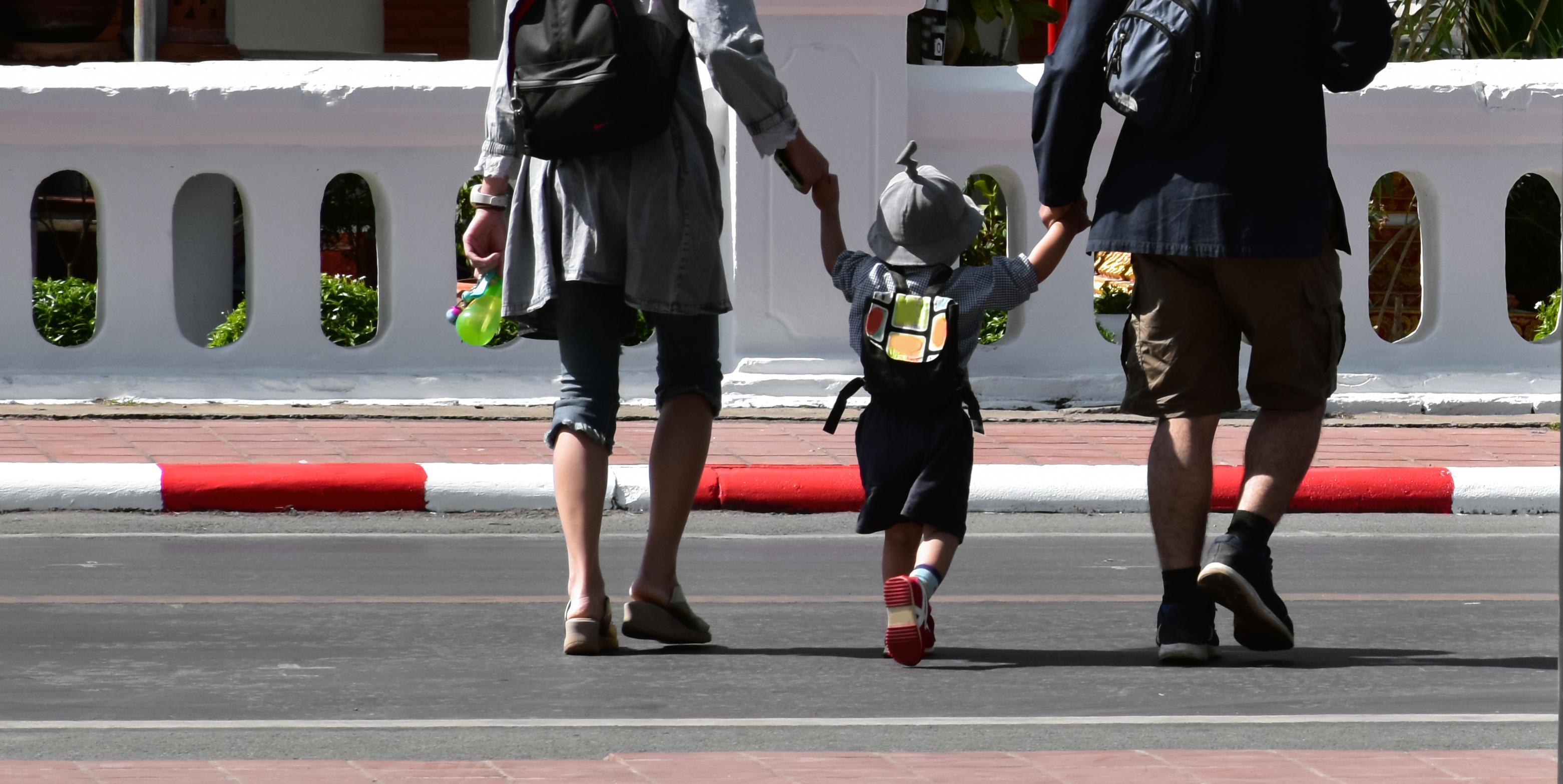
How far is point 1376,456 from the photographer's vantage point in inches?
308

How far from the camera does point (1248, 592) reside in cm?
453

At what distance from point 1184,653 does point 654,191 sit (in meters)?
1.42

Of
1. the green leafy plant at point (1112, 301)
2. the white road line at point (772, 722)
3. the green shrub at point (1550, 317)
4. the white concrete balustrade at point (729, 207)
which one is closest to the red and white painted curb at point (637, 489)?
the white concrete balustrade at point (729, 207)

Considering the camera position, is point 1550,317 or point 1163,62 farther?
point 1550,317

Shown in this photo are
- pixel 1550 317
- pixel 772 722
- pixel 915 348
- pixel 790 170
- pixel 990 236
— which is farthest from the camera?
pixel 990 236

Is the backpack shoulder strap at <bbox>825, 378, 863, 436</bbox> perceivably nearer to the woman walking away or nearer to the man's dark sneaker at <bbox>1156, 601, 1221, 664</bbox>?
the woman walking away

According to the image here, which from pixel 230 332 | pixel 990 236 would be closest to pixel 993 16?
pixel 990 236

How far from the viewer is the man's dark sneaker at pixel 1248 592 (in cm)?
452

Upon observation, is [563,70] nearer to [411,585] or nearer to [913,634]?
[913,634]

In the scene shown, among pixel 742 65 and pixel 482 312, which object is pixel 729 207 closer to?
pixel 482 312

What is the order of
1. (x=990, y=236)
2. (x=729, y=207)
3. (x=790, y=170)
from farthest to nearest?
(x=990, y=236) → (x=729, y=207) → (x=790, y=170)

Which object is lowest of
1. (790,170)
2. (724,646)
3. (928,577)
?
(724,646)

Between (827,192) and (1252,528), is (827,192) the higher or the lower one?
the higher one

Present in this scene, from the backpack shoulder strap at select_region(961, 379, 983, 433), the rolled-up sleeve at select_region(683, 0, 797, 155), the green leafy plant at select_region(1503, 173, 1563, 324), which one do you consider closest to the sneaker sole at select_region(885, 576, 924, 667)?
the backpack shoulder strap at select_region(961, 379, 983, 433)
